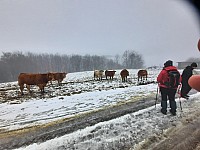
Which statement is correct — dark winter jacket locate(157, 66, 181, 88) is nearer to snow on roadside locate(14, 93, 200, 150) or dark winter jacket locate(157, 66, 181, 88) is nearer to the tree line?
snow on roadside locate(14, 93, 200, 150)

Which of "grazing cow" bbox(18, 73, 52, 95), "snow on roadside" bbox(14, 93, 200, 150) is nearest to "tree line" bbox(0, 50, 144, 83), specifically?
"grazing cow" bbox(18, 73, 52, 95)

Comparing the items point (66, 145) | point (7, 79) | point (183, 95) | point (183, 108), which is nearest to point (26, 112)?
point (66, 145)

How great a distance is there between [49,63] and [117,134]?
325 feet

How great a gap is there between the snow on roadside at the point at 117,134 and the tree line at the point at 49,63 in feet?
235

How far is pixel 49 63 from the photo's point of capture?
9694 centimetres

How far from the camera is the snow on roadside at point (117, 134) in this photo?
362 cm

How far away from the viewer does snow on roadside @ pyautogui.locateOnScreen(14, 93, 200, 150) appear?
3.62 meters

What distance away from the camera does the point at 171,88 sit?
558 centimetres

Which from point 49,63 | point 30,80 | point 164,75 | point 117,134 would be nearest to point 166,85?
point 164,75

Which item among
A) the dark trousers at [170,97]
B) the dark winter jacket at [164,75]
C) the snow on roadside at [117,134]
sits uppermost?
the dark winter jacket at [164,75]

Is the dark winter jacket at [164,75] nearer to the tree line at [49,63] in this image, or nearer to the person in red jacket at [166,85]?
the person in red jacket at [166,85]

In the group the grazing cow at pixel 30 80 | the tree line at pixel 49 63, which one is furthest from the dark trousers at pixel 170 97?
the tree line at pixel 49 63

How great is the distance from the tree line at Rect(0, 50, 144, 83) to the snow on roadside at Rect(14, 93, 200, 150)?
235 ft

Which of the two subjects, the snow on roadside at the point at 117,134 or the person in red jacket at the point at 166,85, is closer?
the snow on roadside at the point at 117,134
